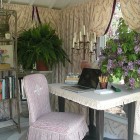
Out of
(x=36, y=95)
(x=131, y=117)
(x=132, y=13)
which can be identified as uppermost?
(x=132, y=13)

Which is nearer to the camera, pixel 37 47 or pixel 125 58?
pixel 125 58

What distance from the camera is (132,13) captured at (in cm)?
257

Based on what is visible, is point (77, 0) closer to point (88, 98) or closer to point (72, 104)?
point (72, 104)

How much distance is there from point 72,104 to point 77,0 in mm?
1763

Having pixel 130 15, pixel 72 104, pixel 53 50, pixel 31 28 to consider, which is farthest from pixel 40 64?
pixel 130 15

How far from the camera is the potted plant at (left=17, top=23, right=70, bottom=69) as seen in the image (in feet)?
10.5

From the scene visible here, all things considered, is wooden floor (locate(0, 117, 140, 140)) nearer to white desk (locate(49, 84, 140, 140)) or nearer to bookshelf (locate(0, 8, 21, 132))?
bookshelf (locate(0, 8, 21, 132))

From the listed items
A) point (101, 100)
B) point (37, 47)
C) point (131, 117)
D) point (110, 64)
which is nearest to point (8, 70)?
point (37, 47)

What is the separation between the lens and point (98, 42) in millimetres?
3227

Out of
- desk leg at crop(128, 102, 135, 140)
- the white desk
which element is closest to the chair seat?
the white desk

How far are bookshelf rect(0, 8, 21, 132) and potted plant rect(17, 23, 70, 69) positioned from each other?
20 centimetres

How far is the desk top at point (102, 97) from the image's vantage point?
1.85 meters

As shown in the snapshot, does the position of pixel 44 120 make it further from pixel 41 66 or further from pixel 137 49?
pixel 41 66

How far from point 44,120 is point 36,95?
28cm
